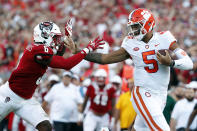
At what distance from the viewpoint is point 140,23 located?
19.1 ft

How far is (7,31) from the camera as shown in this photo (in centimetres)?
1552

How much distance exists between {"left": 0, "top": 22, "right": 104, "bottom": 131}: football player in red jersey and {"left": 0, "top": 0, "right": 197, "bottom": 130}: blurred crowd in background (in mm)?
5135

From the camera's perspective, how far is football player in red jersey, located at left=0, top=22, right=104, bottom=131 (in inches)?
236

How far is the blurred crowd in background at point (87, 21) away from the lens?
42.0 ft

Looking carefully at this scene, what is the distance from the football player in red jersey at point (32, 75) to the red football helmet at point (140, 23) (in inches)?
20.5

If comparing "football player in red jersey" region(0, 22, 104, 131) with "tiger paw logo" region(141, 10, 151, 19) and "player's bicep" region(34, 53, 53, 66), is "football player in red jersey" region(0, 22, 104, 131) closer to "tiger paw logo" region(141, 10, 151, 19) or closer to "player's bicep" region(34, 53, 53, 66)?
"player's bicep" region(34, 53, 53, 66)

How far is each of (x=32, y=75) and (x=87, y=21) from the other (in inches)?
384

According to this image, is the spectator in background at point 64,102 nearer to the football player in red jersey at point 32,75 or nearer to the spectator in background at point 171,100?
the spectator in background at point 171,100

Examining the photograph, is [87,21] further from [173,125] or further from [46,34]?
[46,34]

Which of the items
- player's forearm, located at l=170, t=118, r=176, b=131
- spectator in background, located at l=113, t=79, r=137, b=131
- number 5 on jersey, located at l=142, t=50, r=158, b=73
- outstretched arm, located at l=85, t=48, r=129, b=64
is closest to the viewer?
number 5 on jersey, located at l=142, t=50, r=158, b=73

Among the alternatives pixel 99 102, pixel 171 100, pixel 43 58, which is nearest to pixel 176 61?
pixel 43 58

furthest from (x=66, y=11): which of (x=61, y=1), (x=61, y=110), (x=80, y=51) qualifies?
(x=80, y=51)

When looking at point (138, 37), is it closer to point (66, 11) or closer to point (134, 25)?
point (134, 25)

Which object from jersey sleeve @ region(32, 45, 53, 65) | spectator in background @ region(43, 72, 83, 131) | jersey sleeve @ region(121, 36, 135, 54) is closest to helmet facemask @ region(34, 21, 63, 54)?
jersey sleeve @ region(32, 45, 53, 65)
